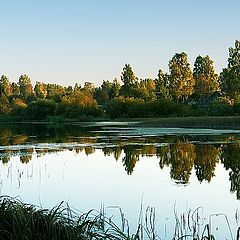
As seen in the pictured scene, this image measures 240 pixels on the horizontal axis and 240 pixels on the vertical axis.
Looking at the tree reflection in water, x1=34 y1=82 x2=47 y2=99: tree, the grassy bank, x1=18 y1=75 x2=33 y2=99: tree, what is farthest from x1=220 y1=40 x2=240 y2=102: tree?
x1=18 y1=75 x2=33 y2=99: tree

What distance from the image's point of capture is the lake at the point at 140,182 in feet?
32.5

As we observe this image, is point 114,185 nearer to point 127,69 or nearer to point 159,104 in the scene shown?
point 159,104

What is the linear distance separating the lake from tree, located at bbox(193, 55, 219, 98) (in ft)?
168

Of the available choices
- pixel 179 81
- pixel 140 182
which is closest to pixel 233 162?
pixel 140 182

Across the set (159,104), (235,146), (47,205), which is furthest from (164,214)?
(159,104)

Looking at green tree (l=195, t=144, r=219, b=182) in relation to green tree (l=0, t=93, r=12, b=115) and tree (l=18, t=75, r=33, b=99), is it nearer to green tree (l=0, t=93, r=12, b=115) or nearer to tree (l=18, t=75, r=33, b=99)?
green tree (l=0, t=93, r=12, b=115)

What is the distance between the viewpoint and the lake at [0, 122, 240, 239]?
9.91m

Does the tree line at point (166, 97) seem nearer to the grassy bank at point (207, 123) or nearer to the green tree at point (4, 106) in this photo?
the green tree at point (4, 106)

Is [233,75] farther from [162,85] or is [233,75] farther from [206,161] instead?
[206,161]

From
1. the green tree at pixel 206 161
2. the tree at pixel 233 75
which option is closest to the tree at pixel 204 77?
the tree at pixel 233 75

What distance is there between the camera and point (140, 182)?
14.5 metres

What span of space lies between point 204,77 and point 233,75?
17.9 metres

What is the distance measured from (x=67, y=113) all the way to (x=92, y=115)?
15.7 ft

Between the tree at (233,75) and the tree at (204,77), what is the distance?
1402 cm
